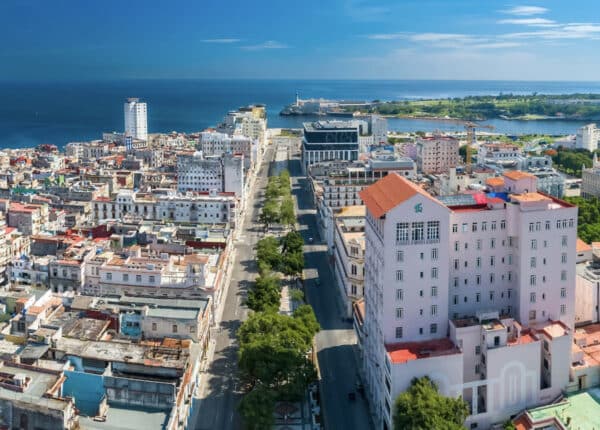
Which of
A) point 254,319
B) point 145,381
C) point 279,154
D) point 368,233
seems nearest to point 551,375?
point 368,233

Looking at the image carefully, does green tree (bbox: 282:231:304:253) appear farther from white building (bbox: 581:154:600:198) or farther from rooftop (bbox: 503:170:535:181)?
white building (bbox: 581:154:600:198)

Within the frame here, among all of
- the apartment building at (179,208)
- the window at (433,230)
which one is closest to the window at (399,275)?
the window at (433,230)

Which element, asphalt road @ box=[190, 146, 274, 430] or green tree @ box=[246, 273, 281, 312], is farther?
green tree @ box=[246, 273, 281, 312]

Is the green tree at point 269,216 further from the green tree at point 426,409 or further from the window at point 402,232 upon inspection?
the green tree at point 426,409

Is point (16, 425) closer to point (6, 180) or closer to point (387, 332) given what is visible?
point (387, 332)

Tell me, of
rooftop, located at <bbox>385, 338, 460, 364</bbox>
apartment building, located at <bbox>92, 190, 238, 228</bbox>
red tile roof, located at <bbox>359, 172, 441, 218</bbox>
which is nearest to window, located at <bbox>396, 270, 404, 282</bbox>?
red tile roof, located at <bbox>359, 172, 441, 218</bbox>

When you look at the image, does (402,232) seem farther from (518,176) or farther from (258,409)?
(258,409)
